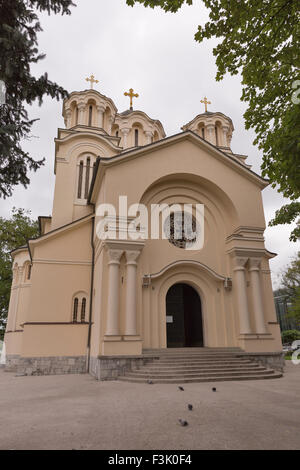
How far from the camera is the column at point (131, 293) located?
11.0 metres

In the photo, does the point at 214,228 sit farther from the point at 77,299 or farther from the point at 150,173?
the point at 77,299

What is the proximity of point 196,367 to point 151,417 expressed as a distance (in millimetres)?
5385

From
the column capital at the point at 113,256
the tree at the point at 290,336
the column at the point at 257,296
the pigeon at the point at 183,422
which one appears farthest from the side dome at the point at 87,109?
the tree at the point at 290,336

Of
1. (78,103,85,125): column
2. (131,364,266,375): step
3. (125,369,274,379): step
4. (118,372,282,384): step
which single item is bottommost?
(118,372,282,384): step

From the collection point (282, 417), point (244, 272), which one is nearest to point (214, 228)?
point (244, 272)

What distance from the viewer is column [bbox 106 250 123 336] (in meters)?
10.8

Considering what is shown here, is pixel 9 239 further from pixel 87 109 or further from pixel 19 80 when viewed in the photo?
pixel 19 80

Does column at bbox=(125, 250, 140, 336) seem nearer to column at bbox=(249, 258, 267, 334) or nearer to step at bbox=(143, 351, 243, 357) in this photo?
step at bbox=(143, 351, 243, 357)

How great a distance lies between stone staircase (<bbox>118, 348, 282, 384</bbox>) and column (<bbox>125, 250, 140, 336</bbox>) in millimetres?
1042

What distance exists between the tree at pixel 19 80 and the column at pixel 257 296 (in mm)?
9750

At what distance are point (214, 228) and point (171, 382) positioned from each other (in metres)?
7.05

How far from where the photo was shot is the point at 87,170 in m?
19.1

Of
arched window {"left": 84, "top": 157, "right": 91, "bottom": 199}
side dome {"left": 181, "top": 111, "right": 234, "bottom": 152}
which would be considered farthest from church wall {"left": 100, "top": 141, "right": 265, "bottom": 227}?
side dome {"left": 181, "top": 111, "right": 234, "bottom": 152}
